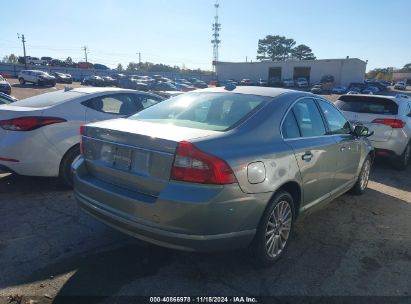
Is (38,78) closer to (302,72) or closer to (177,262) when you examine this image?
(177,262)

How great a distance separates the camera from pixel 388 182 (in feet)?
21.8

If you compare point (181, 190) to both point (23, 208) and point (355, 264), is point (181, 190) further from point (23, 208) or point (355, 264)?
point (23, 208)

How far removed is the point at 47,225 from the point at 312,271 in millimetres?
2887

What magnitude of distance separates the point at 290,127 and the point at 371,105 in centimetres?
460

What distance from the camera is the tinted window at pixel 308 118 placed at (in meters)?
3.75

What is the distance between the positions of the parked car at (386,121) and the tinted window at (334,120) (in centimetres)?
264

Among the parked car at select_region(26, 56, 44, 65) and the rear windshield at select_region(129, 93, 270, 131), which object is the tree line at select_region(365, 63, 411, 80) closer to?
the parked car at select_region(26, 56, 44, 65)

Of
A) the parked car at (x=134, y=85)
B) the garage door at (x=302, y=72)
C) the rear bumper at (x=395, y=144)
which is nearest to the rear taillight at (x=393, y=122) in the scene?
the rear bumper at (x=395, y=144)

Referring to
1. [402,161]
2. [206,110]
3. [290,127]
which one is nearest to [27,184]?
[206,110]

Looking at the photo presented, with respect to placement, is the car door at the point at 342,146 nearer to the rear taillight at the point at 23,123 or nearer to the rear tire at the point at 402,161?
the rear tire at the point at 402,161

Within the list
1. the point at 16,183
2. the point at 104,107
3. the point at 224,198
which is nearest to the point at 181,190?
the point at 224,198

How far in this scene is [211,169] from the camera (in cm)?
268

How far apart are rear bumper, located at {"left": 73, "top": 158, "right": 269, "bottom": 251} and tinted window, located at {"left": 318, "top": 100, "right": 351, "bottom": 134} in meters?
1.81

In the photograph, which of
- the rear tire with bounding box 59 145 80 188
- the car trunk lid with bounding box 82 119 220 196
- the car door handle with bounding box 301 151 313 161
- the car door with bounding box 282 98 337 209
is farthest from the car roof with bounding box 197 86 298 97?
the rear tire with bounding box 59 145 80 188
